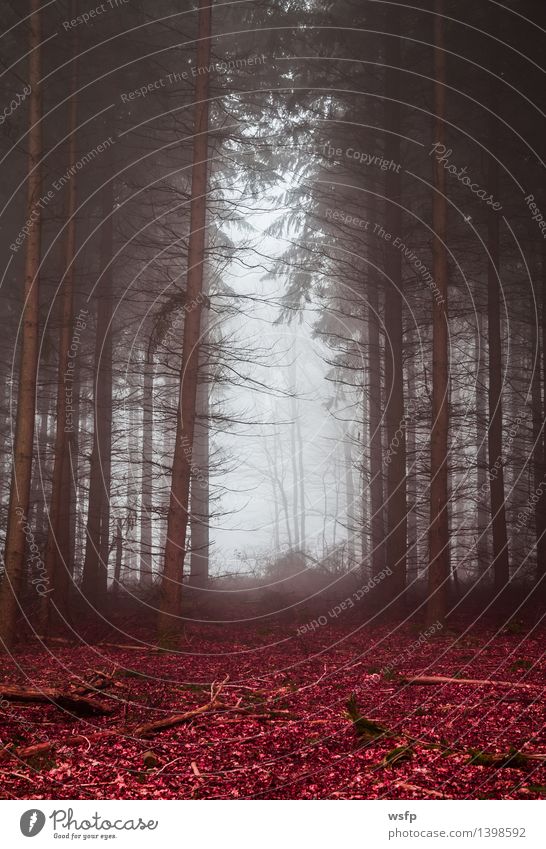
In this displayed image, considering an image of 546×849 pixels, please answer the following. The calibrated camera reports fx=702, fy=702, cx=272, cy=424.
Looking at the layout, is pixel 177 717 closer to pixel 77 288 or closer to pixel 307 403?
pixel 77 288

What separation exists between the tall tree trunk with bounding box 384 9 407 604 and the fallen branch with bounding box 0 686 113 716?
1003 cm

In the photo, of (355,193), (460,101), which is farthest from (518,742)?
(355,193)

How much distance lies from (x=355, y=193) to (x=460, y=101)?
4150 millimetres

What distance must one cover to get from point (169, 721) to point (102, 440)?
41.0 feet

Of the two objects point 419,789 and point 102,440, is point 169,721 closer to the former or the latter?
point 419,789

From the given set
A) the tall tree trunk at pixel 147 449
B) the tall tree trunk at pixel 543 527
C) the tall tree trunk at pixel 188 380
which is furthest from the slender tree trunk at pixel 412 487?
the tall tree trunk at pixel 188 380

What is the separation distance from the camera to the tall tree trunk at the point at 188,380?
13.1 m

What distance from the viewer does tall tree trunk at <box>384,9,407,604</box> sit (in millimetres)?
16516

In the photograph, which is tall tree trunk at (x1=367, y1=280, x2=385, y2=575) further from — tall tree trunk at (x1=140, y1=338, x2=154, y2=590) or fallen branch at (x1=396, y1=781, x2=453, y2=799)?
fallen branch at (x1=396, y1=781, x2=453, y2=799)

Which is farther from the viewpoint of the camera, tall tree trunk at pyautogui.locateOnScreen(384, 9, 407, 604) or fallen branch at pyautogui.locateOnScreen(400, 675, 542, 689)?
tall tree trunk at pyautogui.locateOnScreen(384, 9, 407, 604)

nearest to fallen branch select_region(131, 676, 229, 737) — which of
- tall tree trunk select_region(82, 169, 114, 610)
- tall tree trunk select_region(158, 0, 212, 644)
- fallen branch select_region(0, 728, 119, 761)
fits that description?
fallen branch select_region(0, 728, 119, 761)

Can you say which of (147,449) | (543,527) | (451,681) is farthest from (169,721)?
(147,449)

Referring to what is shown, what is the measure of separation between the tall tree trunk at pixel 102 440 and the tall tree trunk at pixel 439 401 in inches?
310

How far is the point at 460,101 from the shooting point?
60.6 ft
